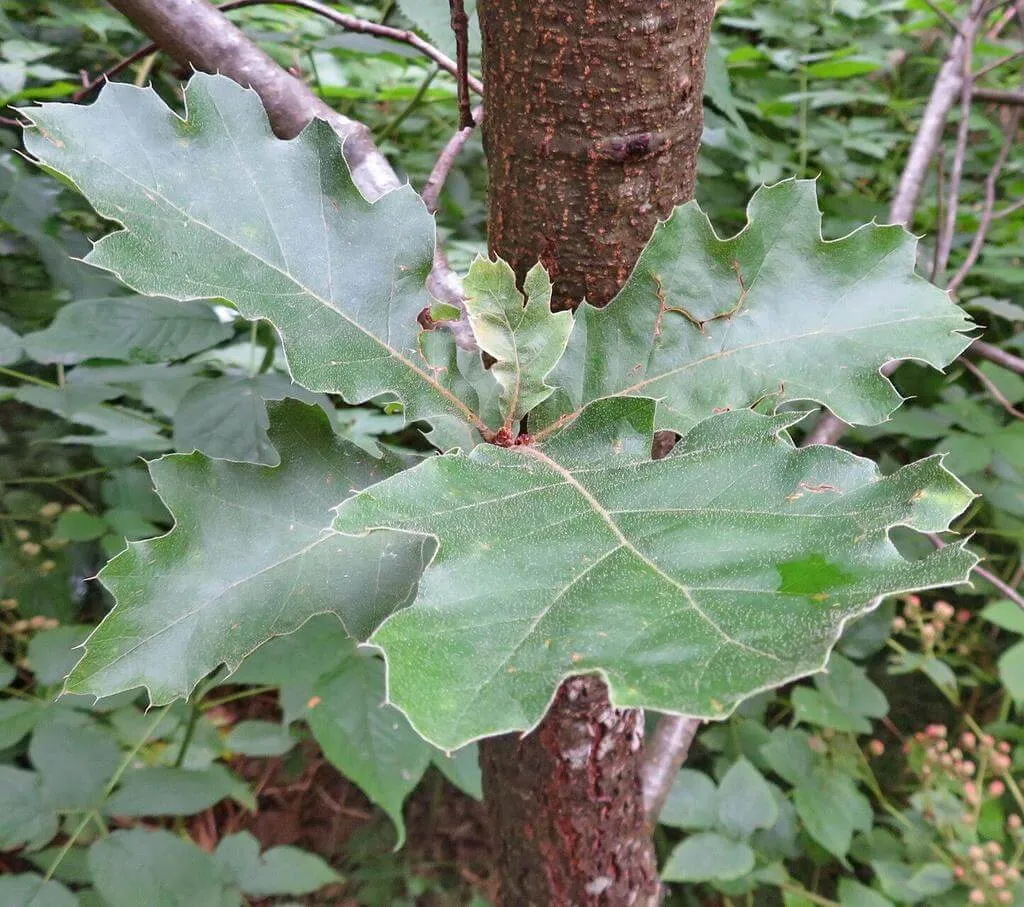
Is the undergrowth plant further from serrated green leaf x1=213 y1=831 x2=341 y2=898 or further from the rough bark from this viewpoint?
serrated green leaf x1=213 y1=831 x2=341 y2=898

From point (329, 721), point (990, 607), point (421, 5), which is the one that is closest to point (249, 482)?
point (329, 721)

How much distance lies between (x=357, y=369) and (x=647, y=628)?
11.0 inches

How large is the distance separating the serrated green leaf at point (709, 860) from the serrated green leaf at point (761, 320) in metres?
0.91

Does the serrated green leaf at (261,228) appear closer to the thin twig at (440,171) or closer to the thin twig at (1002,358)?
the thin twig at (440,171)

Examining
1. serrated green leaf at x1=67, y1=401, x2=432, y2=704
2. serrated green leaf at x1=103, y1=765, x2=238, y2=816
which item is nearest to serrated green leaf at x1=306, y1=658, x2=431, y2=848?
serrated green leaf at x1=103, y1=765, x2=238, y2=816

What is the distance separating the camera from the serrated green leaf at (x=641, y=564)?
1.03ft

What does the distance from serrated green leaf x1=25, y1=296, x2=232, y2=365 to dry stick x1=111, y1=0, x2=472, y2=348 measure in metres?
0.38

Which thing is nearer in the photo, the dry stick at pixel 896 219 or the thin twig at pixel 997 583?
the thin twig at pixel 997 583

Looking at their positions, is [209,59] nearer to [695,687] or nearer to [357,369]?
[357,369]

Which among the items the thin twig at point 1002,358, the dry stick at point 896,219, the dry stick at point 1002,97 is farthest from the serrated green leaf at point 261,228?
the dry stick at point 1002,97

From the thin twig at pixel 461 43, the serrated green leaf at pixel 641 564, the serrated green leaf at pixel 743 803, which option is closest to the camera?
the serrated green leaf at pixel 641 564

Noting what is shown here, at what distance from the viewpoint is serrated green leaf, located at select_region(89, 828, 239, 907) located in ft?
2.78

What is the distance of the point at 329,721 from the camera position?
100 centimetres

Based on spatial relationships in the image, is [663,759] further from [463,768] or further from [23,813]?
[23,813]
